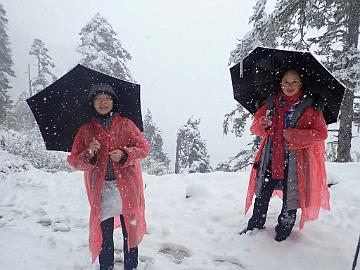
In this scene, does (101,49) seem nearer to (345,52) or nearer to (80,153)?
(345,52)

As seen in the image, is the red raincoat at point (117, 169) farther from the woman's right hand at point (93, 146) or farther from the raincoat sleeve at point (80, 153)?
the woman's right hand at point (93, 146)

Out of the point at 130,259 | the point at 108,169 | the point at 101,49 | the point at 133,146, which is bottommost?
the point at 130,259

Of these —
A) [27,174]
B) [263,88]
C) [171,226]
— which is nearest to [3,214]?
[27,174]

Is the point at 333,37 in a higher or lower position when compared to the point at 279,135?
higher

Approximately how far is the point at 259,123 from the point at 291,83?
2.23 feet

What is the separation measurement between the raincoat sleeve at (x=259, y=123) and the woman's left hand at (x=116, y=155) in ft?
6.48

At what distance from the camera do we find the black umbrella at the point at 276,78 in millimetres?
3984

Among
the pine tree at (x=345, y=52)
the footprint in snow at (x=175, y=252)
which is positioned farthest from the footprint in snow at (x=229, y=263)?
the pine tree at (x=345, y=52)

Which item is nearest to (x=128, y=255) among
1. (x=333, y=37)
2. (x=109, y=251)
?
(x=109, y=251)

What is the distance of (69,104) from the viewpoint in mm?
3865

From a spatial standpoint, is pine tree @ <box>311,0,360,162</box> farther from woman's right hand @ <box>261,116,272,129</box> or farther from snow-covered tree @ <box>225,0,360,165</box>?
woman's right hand @ <box>261,116,272,129</box>

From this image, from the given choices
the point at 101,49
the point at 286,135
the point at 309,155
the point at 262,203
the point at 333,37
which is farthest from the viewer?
the point at 101,49

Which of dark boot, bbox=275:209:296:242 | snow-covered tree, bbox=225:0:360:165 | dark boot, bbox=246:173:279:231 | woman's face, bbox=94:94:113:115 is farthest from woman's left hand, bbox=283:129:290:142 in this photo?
snow-covered tree, bbox=225:0:360:165

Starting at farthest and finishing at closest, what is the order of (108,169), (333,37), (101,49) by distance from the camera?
(101,49) → (333,37) → (108,169)
